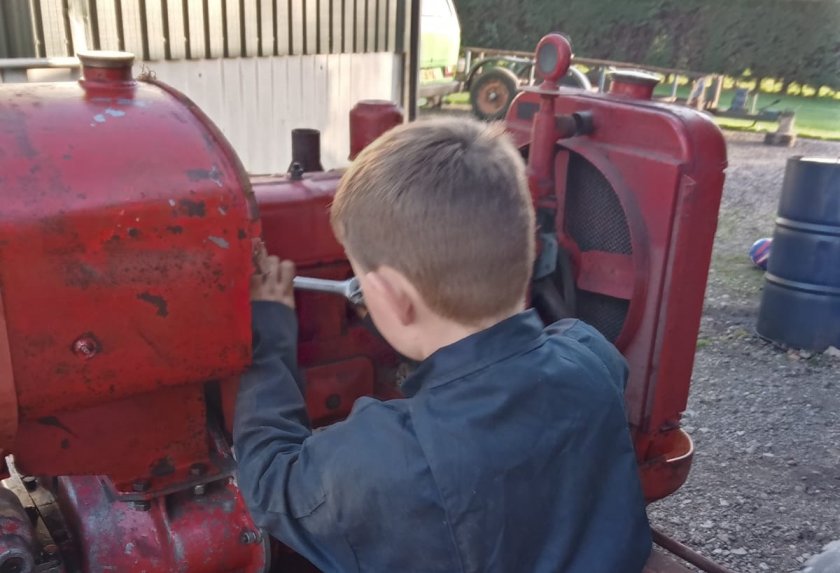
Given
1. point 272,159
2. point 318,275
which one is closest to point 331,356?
point 318,275

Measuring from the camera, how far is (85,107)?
4.63 feet

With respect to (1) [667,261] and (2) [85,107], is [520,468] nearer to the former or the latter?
(2) [85,107]

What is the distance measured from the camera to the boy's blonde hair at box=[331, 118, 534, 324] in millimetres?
1113

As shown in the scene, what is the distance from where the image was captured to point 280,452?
49.3 inches

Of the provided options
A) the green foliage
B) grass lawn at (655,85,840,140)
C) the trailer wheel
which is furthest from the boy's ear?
the green foliage

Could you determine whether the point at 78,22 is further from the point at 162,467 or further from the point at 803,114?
the point at 803,114

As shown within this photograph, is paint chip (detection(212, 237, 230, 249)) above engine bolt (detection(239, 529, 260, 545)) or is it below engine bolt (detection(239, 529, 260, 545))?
above

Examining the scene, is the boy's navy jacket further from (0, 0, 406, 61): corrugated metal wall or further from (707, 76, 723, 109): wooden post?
(707, 76, 723, 109): wooden post

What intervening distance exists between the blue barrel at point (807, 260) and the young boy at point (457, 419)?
3912mm

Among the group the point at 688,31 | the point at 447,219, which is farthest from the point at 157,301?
the point at 688,31

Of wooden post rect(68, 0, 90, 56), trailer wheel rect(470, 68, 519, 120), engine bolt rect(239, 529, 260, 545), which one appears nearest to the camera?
engine bolt rect(239, 529, 260, 545)

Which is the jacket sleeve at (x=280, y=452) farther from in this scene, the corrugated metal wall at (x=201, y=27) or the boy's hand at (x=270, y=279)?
the corrugated metal wall at (x=201, y=27)

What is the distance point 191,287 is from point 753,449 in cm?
297

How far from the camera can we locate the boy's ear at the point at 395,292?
115 centimetres
